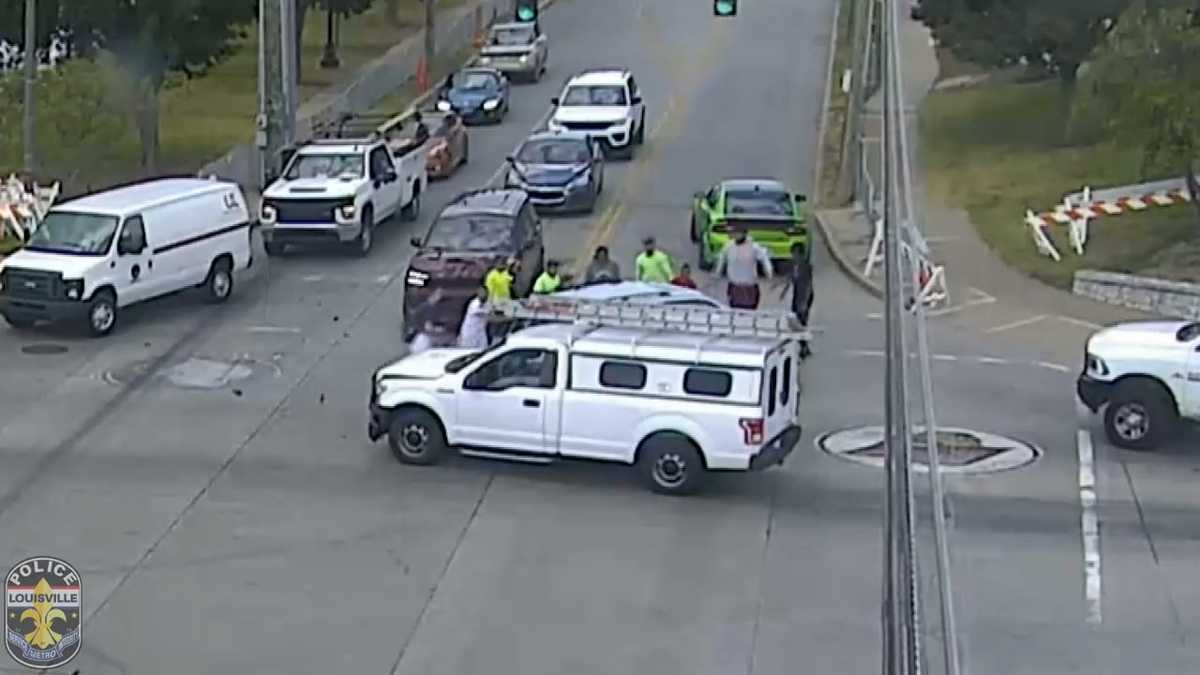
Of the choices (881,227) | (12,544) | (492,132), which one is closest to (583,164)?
(881,227)

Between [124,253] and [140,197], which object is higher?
[140,197]

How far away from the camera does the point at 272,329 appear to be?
2762 centimetres

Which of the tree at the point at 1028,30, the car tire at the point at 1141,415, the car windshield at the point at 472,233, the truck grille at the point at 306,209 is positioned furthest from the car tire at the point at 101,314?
the tree at the point at 1028,30

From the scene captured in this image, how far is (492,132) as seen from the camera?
47000mm

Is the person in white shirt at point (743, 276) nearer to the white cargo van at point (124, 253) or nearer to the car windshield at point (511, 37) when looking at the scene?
the white cargo van at point (124, 253)

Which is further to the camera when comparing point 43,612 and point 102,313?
point 102,313

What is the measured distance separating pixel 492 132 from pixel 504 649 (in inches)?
1252

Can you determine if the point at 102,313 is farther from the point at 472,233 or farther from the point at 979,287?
the point at 979,287

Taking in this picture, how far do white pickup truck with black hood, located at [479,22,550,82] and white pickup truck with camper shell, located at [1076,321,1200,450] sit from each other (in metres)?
33.2

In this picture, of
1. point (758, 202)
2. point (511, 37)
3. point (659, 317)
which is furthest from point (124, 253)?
point (511, 37)

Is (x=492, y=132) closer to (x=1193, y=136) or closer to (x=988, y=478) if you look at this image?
(x=1193, y=136)

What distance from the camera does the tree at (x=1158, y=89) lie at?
31.3 meters

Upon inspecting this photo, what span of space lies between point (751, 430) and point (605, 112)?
24.7 metres

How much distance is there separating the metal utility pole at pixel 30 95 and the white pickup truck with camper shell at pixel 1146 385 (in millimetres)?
19385
